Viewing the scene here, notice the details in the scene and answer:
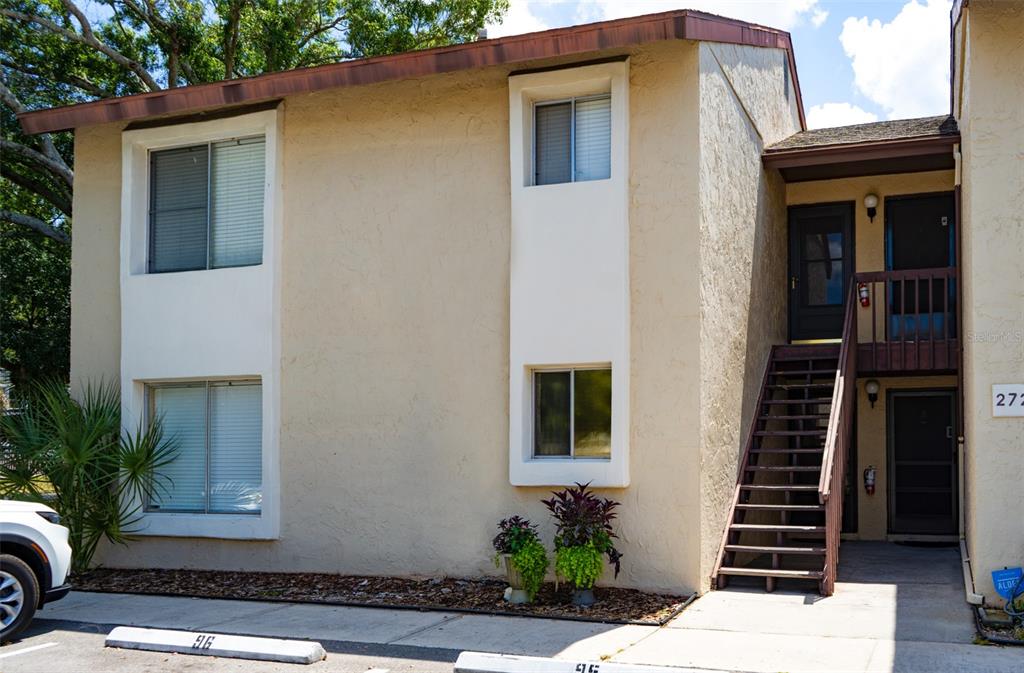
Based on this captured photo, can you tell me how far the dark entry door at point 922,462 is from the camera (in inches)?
567

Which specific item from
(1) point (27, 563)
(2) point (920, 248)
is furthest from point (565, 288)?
(2) point (920, 248)

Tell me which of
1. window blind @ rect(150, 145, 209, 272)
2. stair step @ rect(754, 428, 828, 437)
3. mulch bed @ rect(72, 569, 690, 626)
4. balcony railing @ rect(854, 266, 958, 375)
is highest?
window blind @ rect(150, 145, 209, 272)

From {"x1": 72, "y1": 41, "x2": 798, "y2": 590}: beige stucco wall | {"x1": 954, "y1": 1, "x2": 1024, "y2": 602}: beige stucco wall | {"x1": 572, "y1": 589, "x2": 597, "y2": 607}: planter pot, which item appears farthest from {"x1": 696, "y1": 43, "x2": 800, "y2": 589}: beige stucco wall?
{"x1": 954, "y1": 1, "x2": 1024, "y2": 602}: beige stucco wall

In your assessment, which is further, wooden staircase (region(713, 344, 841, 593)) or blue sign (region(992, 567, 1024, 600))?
wooden staircase (region(713, 344, 841, 593))

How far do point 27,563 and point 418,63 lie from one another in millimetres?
6100

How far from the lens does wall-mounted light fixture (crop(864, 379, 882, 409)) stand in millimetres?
14680

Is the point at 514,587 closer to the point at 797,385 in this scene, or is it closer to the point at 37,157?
the point at 797,385

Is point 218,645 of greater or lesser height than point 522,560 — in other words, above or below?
below

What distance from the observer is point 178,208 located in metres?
13.2

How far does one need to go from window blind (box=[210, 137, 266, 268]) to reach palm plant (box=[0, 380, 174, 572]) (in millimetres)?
2303

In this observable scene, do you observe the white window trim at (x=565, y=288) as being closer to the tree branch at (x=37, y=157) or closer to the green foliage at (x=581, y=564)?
the green foliage at (x=581, y=564)

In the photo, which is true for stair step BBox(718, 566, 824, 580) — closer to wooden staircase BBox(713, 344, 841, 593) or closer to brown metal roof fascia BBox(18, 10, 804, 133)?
wooden staircase BBox(713, 344, 841, 593)

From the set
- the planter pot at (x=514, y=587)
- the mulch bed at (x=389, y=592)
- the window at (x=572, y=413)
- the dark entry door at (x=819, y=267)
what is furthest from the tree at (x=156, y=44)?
the planter pot at (x=514, y=587)

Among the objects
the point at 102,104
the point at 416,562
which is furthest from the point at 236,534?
the point at 102,104
